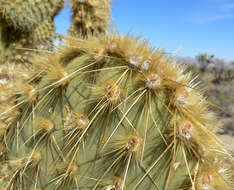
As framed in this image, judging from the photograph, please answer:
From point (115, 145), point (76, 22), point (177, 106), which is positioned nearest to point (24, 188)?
point (115, 145)

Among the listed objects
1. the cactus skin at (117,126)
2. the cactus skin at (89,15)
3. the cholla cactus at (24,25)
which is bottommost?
the cactus skin at (117,126)

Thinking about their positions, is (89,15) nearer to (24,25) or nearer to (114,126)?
(24,25)

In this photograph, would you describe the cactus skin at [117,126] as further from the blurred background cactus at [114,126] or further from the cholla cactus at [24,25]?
the cholla cactus at [24,25]

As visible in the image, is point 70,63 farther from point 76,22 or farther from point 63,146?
point 76,22

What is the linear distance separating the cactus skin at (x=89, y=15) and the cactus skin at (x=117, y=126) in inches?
87.2

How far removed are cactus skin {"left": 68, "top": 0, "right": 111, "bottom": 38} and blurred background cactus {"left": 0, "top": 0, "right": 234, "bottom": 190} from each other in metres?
2.20

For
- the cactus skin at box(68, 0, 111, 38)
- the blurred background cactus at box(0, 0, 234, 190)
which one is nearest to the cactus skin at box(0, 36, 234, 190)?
the blurred background cactus at box(0, 0, 234, 190)

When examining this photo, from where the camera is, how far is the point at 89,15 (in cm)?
319

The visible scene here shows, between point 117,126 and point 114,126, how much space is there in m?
0.02

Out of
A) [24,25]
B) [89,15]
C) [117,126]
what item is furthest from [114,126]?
[89,15]

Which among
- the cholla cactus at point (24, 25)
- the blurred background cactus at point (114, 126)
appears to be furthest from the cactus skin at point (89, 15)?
the blurred background cactus at point (114, 126)

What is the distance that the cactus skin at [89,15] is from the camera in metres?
3.10

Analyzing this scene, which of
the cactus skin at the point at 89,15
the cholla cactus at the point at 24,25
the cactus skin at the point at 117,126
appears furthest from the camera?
the cactus skin at the point at 89,15

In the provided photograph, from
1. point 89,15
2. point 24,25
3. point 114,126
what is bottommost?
point 114,126
